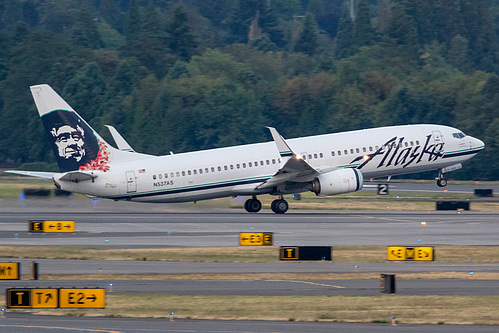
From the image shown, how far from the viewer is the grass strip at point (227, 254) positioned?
36281 mm

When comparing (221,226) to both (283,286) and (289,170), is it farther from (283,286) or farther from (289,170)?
(283,286)

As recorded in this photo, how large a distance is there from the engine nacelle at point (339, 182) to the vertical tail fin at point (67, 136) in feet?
40.2

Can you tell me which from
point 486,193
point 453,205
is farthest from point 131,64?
point 453,205

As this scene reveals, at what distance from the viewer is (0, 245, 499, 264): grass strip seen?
3628 cm

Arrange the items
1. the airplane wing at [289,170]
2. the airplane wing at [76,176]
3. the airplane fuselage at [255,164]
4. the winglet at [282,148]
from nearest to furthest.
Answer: the airplane wing at [76,176]
the airplane fuselage at [255,164]
the airplane wing at [289,170]
the winglet at [282,148]

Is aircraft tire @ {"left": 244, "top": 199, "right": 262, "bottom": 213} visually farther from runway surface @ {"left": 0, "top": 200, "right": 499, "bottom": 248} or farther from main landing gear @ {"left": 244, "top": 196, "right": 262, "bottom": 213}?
runway surface @ {"left": 0, "top": 200, "right": 499, "bottom": 248}

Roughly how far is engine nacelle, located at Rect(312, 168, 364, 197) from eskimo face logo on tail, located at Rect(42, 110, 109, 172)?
40.2 feet

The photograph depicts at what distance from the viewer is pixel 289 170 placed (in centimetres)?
5397

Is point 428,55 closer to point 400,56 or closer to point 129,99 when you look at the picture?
point 400,56

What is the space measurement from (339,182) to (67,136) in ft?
50.6

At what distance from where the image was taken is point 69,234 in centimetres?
4453

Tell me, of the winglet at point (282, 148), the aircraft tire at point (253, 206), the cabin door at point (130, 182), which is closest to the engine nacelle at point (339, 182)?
the winglet at point (282, 148)

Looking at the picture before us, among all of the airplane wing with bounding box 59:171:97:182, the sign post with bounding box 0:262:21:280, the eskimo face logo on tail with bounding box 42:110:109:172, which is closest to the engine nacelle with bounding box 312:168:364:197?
the eskimo face logo on tail with bounding box 42:110:109:172

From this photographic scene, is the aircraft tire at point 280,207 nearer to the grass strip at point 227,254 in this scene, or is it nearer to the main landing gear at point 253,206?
the main landing gear at point 253,206
